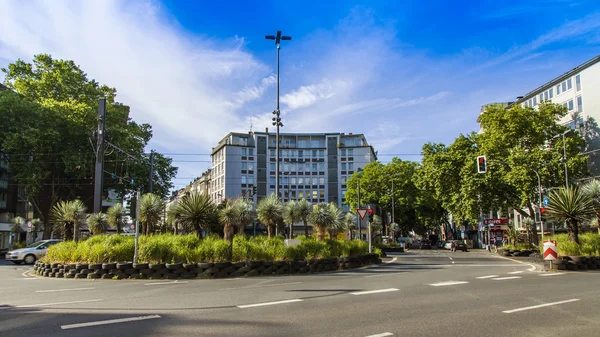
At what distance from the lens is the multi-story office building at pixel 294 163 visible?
90000 mm

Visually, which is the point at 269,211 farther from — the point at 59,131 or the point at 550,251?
the point at 59,131

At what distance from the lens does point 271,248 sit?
61.6ft

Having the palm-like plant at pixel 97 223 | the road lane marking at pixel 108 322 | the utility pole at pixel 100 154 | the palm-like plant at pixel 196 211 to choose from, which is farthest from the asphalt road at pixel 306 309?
Answer: the palm-like plant at pixel 97 223

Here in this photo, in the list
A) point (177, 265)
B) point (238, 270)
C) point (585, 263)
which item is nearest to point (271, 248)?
point (238, 270)

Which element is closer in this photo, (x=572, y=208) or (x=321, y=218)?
(x=572, y=208)

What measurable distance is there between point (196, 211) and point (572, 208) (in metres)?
18.5

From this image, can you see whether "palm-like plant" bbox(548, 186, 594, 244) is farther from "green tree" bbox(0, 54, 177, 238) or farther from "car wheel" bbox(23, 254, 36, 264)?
"green tree" bbox(0, 54, 177, 238)

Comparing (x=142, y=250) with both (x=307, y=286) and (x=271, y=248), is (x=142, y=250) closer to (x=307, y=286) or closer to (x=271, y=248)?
(x=271, y=248)

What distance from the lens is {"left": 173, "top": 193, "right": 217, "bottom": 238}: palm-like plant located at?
1992 centimetres

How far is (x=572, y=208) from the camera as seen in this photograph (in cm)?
2205

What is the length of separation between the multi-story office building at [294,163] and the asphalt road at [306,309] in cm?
7598

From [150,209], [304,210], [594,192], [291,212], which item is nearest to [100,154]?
[150,209]

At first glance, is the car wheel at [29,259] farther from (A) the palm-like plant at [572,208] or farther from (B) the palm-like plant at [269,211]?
(A) the palm-like plant at [572,208]

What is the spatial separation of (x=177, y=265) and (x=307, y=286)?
18.2ft
